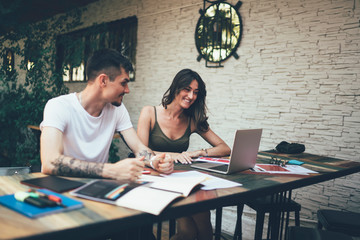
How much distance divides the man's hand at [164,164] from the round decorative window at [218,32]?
232 cm

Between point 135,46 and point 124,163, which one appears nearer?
point 124,163

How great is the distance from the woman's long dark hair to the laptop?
30.7 inches

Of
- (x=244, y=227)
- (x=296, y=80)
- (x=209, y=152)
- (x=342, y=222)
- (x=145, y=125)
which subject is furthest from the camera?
(x=244, y=227)

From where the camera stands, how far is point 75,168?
1363 mm

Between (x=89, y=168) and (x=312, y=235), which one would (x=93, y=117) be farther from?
(x=312, y=235)

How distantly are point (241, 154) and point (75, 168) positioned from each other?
86 cm

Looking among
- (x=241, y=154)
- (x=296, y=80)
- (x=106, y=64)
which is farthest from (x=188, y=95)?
(x=296, y=80)

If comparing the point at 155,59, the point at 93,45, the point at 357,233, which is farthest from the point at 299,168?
the point at 93,45

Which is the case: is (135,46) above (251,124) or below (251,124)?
above

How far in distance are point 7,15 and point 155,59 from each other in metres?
2.01

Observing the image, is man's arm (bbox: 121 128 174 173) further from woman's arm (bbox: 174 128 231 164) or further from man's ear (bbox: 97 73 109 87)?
man's ear (bbox: 97 73 109 87)

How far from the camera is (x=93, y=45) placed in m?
4.34

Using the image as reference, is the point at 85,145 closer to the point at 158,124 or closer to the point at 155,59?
the point at 158,124

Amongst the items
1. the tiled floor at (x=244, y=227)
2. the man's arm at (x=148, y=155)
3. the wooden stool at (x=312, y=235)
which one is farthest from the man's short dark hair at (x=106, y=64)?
the tiled floor at (x=244, y=227)
